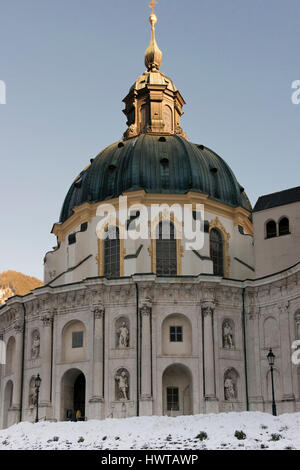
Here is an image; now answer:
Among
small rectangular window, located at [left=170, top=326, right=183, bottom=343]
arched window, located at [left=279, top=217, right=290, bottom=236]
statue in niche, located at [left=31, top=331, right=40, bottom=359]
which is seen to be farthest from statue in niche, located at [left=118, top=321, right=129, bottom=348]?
arched window, located at [left=279, top=217, right=290, bottom=236]

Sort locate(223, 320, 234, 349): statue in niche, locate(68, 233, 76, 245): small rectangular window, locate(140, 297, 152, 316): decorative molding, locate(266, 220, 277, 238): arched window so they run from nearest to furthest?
locate(140, 297, 152, 316): decorative molding, locate(223, 320, 234, 349): statue in niche, locate(266, 220, 277, 238): arched window, locate(68, 233, 76, 245): small rectangular window

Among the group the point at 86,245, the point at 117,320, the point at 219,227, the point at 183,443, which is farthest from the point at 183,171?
the point at 183,443

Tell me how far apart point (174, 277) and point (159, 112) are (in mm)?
21856

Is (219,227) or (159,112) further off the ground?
(159,112)

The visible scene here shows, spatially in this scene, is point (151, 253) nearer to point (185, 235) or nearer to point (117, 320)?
point (185, 235)

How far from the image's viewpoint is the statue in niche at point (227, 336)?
1980 inches

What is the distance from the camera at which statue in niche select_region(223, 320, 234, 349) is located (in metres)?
50.3

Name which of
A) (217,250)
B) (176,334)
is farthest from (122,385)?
(217,250)

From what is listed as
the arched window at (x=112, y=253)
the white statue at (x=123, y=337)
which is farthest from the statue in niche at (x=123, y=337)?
the arched window at (x=112, y=253)

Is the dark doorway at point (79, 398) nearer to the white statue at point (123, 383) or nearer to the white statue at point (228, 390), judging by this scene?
the white statue at point (123, 383)

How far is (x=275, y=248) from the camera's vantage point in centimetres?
5066

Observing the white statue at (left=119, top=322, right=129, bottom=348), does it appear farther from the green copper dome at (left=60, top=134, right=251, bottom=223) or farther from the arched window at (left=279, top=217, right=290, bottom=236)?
the arched window at (left=279, top=217, right=290, bottom=236)

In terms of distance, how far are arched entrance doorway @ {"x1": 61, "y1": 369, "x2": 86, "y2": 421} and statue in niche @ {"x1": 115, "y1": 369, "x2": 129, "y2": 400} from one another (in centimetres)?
403

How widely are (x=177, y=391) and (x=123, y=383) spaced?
4.29 meters
